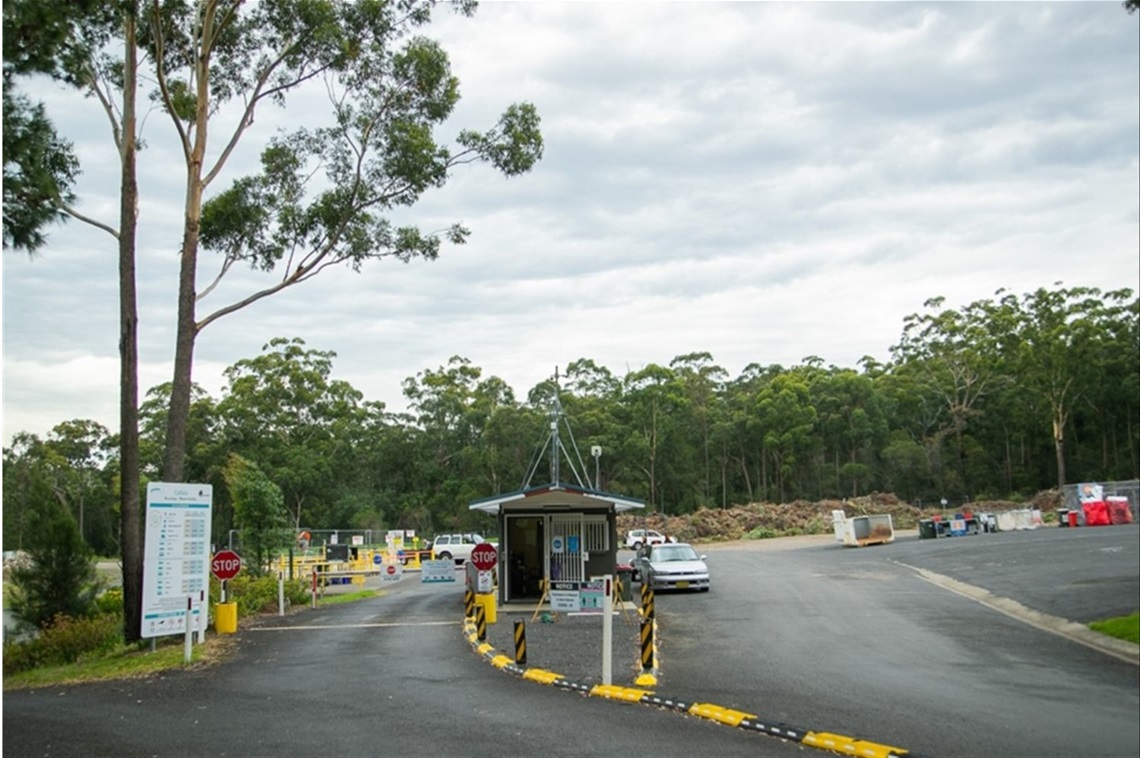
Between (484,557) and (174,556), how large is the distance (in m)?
5.36

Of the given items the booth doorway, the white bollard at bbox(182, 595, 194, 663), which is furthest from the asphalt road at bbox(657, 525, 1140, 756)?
the white bollard at bbox(182, 595, 194, 663)

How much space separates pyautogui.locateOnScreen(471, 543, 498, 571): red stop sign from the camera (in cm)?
1722

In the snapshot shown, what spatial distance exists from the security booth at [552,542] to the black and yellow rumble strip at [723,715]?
31.7 feet

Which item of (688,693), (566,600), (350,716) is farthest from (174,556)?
(688,693)

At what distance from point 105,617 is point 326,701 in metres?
11.2

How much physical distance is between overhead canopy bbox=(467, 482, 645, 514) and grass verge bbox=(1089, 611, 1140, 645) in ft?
33.0

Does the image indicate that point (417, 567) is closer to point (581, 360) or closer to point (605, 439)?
point (605, 439)

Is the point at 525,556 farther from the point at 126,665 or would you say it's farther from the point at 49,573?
the point at 126,665

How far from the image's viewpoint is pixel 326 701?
33.4 ft

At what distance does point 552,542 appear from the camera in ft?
73.0

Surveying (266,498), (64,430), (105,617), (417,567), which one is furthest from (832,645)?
(64,430)

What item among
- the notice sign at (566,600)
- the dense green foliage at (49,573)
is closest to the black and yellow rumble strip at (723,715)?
the notice sign at (566,600)

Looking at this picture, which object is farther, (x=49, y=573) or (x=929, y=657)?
(x=49, y=573)

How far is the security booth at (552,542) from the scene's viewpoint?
22.2 metres
